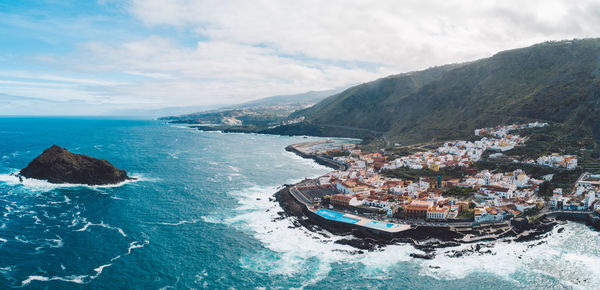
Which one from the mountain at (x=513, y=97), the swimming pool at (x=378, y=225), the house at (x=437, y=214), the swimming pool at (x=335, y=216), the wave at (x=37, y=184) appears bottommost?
the swimming pool at (x=378, y=225)

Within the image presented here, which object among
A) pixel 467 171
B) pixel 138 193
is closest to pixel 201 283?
pixel 138 193

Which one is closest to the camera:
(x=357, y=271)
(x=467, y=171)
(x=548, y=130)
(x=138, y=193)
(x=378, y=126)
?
(x=357, y=271)

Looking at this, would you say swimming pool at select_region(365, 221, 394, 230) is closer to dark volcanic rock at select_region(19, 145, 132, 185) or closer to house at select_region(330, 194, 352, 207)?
house at select_region(330, 194, 352, 207)

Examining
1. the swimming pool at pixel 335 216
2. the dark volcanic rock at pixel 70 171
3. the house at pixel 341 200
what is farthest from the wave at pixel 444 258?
the dark volcanic rock at pixel 70 171

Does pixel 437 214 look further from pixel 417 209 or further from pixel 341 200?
pixel 341 200

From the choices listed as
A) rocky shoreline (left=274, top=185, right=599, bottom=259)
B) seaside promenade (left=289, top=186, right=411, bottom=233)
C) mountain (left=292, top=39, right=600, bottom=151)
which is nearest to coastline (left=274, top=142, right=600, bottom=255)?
rocky shoreline (left=274, top=185, right=599, bottom=259)

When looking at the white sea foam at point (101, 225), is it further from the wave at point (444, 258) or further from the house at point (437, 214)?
the house at point (437, 214)

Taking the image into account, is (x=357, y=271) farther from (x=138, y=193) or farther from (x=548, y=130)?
(x=548, y=130)
